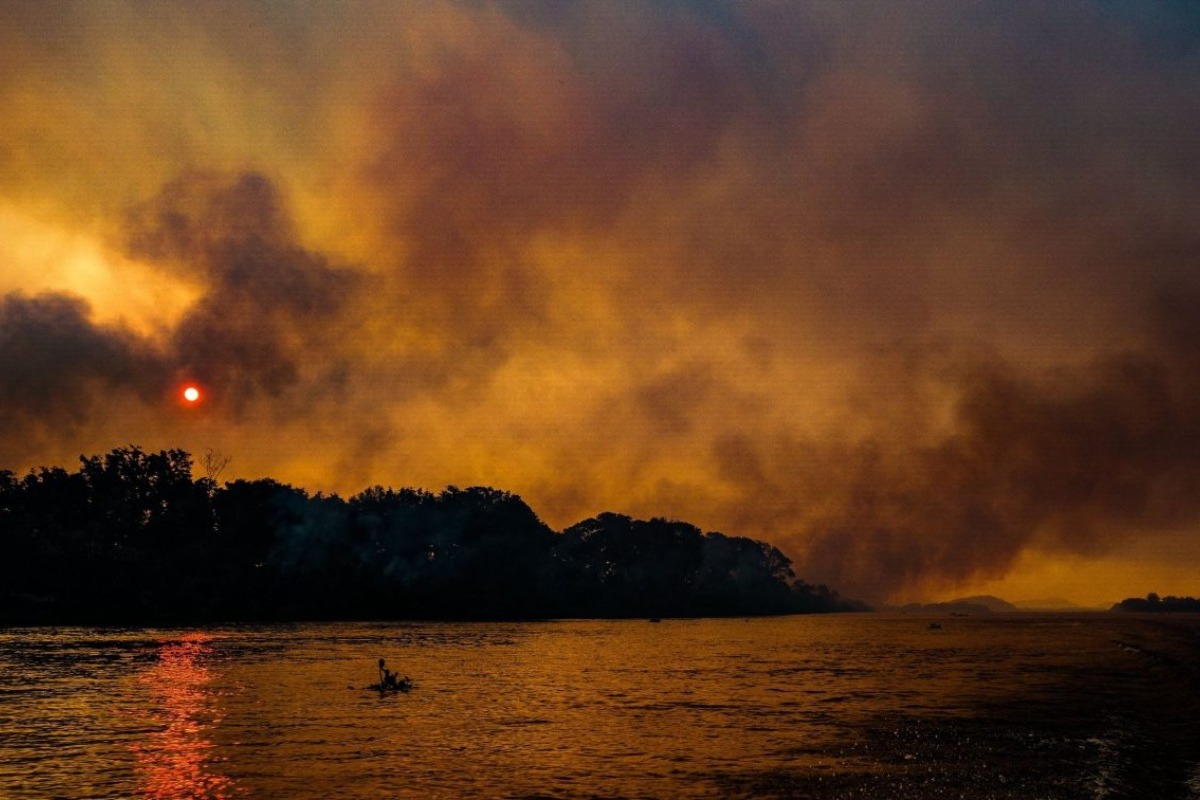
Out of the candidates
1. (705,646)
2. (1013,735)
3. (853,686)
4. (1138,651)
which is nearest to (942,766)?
(1013,735)

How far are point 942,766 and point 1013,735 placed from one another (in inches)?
489

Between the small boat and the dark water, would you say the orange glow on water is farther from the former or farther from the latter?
the small boat

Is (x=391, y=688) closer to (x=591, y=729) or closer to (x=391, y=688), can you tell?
(x=391, y=688)

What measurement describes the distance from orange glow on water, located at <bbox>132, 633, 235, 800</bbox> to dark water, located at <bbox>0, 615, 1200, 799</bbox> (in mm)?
211

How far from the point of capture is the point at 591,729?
59.0 meters

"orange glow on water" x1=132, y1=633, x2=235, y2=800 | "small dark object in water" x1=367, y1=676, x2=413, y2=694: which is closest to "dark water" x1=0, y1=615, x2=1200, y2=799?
"orange glow on water" x1=132, y1=633, x2=235, y2=800

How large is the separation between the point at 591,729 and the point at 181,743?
919 inches

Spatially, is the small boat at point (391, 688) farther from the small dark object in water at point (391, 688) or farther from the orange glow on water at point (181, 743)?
the orange glow on water at point (181, 743)

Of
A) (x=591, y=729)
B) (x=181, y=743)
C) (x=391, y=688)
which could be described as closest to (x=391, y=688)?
(x=391, y=688)

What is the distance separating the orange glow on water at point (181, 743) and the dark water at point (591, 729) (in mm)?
211

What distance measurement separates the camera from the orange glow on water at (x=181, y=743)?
40.8m

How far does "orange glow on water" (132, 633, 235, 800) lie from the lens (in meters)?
40.8

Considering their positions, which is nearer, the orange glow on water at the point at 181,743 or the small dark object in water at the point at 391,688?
the orange glow on water at the point at 181,743

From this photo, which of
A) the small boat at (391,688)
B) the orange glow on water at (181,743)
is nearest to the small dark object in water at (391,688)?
the small boat at (391,688)
